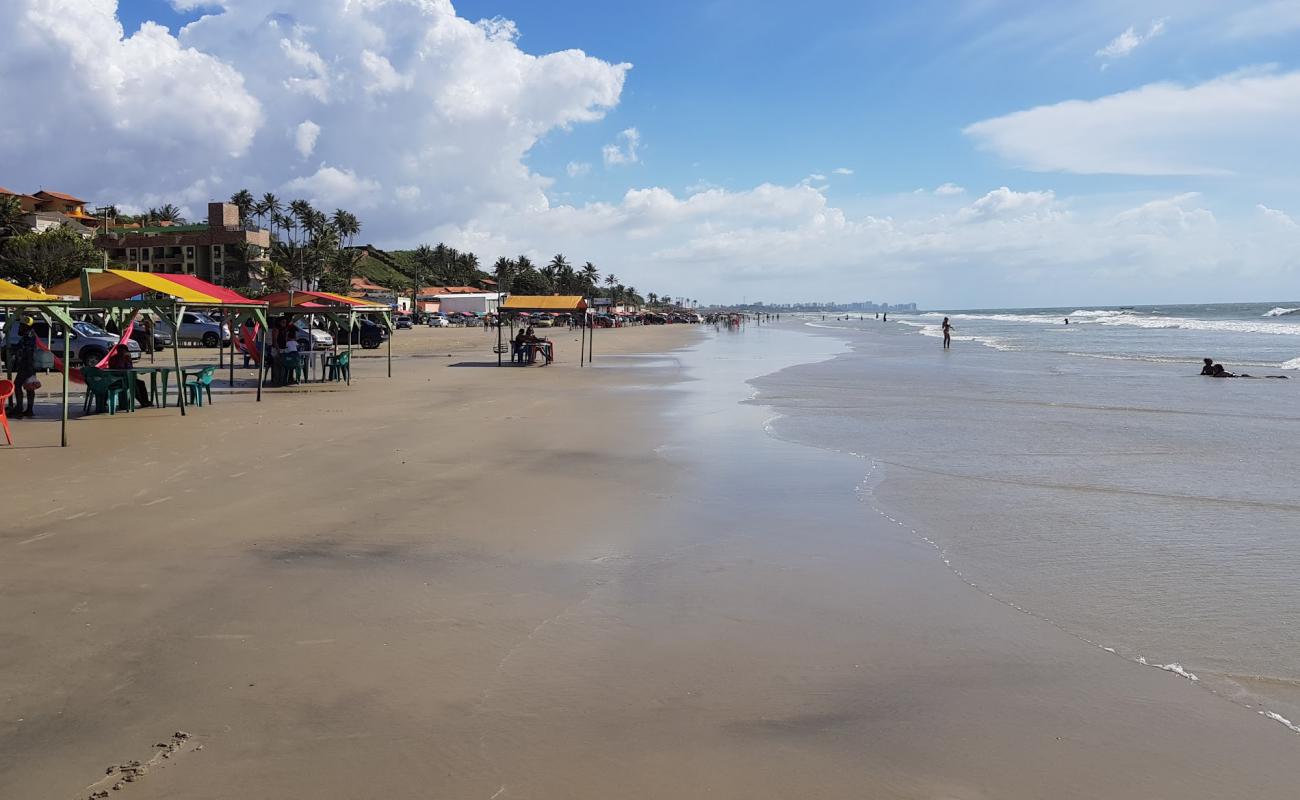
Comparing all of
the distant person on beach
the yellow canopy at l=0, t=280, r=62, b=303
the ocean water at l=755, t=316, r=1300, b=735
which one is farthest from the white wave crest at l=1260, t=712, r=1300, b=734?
the distant person on beach

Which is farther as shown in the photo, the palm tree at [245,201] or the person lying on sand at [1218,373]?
the palm tree at [245,201]

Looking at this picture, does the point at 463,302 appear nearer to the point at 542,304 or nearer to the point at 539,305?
the point at 542,304

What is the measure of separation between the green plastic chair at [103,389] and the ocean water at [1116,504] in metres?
10.7

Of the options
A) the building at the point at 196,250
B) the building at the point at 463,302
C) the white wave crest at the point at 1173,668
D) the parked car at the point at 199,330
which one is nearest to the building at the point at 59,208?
the building at the point at 196,250

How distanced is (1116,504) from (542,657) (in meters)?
6.30

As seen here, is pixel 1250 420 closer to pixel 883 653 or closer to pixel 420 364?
pixel 883 653

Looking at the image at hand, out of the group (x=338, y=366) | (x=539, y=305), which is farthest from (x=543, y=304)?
(x=338, y=366)

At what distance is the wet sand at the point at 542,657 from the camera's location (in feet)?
11.1

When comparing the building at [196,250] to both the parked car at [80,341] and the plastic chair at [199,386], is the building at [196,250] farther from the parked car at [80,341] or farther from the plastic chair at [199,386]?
the plastic chair at [199,386]

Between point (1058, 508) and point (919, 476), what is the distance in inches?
72.5

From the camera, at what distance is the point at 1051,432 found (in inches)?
524

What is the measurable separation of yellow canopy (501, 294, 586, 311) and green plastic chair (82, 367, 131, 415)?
1363cm

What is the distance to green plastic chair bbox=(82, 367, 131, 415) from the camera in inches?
543

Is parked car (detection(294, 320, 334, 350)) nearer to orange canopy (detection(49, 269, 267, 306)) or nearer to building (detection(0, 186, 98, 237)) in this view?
orange canopy (detection(49, 269, 267, 306))
